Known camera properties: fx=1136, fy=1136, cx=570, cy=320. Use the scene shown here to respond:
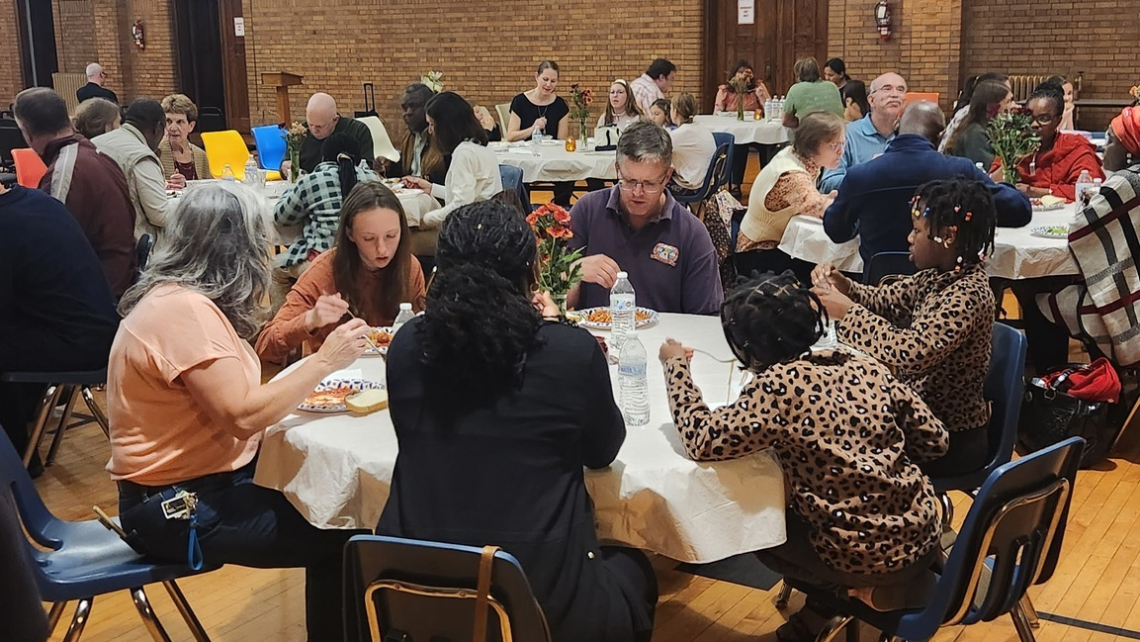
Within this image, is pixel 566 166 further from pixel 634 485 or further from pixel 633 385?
pixel 634 485

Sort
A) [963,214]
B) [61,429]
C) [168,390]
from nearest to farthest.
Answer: [168,390] < [963,214] < [61,429]

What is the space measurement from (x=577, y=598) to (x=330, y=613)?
3.32 ft

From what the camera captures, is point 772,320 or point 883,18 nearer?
point 772,320

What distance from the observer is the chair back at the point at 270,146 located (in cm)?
966

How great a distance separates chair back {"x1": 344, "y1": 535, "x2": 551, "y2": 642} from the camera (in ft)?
6.53

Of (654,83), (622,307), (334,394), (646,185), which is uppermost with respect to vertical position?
(654,83)

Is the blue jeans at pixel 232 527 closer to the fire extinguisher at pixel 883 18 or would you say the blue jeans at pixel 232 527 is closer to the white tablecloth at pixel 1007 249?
the white tablecloth at pixel 1007 249

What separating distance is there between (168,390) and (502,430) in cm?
97

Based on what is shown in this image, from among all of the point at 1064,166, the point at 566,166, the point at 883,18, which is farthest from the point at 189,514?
the point at 883,18

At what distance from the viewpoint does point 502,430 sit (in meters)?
2.14

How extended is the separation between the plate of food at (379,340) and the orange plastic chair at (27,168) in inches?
192

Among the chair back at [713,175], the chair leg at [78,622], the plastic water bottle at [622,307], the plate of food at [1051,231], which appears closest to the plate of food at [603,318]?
the plastic water bottle at [622,307]

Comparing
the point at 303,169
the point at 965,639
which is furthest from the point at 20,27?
the point at 965,639

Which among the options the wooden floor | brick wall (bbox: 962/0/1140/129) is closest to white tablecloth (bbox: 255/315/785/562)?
the wooden floor
